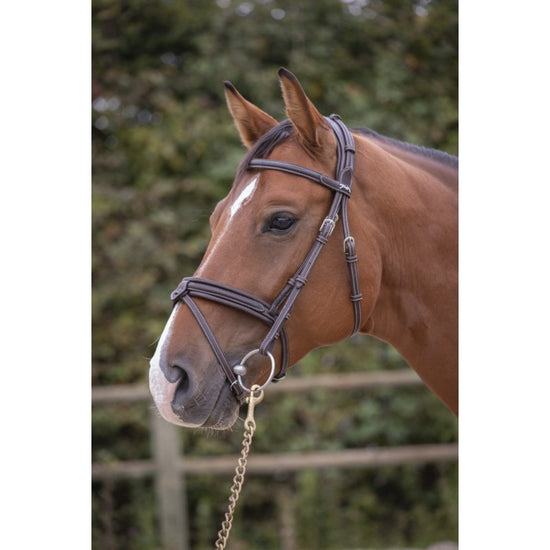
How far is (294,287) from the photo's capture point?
1.78 meters

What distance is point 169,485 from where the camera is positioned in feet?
14.2

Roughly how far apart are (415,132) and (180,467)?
11.0 ft

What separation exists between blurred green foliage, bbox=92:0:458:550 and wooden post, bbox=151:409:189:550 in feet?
0.70

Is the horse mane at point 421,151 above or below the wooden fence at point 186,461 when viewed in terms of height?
above

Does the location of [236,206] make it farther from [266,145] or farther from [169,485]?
[169,485]

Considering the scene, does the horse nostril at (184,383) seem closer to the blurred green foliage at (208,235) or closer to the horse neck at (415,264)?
the horse neck at (415,264)

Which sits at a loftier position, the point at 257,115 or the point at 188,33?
the point at 188,33

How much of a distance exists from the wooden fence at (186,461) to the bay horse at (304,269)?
7.75 ft

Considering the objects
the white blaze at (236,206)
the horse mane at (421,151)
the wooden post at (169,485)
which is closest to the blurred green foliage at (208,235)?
the wooden post at (169,485)

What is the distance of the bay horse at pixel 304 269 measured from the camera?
1.71m

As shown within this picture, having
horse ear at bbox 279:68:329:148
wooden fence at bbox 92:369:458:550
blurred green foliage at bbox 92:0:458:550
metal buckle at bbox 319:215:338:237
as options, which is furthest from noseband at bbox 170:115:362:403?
blurred green foliage at bbox 92:0:458:550

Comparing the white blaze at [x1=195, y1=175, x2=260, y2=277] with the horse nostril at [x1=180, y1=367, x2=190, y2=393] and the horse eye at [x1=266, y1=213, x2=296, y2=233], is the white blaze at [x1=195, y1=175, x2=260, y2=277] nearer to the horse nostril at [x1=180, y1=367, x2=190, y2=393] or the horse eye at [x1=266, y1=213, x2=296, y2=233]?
the horse eye at [x1=266, y1=213, x2=296, y2=233]
